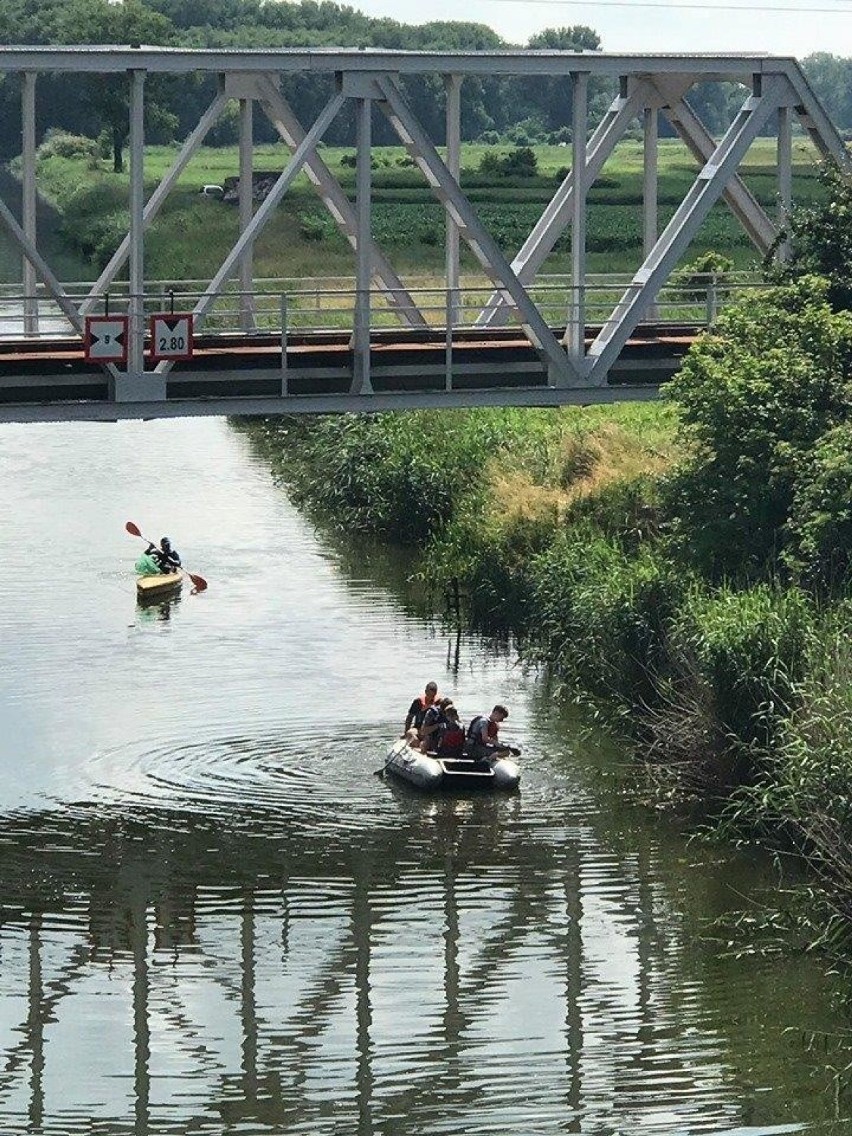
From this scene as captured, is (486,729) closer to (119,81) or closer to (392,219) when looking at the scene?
(392,219)

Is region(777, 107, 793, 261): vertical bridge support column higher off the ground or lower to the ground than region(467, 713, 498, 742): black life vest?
higher

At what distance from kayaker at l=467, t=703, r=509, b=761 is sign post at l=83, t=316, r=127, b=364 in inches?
246

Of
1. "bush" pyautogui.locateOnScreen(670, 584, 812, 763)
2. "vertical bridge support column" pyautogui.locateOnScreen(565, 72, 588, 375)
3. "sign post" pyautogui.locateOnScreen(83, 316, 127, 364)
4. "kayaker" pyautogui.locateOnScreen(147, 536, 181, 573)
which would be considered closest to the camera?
"bush" pyautogui.locateOnScreen(670, 584, 812, 763)

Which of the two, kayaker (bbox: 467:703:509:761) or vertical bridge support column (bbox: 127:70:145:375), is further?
vertical bridge support column (bbox: 127:70:145:375)

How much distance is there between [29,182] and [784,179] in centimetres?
1093

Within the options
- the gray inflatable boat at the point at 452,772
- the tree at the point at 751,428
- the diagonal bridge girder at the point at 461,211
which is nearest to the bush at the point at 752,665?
the tree at the point at 751,428

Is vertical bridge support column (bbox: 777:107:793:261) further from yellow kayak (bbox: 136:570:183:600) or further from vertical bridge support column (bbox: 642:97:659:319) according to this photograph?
yellow kayak (bbox: 136:570:183:600)

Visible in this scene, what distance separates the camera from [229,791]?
99.5 ft

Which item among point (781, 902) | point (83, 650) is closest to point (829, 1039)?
point (781, 902)

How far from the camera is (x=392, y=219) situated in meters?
96.1

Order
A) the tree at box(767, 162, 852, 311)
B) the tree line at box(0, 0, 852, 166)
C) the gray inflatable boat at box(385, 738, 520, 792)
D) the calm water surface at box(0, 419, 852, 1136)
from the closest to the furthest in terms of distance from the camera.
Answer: the calm water surface at box(0, 419, 852, 1136) < the gray inflatable boat at box(385, 738, 520, 792) < the tree at box(767, 162, 852, 311) < the tree line at box(0, 0, 852, 166)

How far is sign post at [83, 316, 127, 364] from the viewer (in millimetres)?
30906

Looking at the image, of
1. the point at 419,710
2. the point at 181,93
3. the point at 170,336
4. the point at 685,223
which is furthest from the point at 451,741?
the point at 181,93

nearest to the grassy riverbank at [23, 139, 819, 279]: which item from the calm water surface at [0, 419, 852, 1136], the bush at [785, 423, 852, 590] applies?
the calm water surface at [0, 419, 852, 1136]
